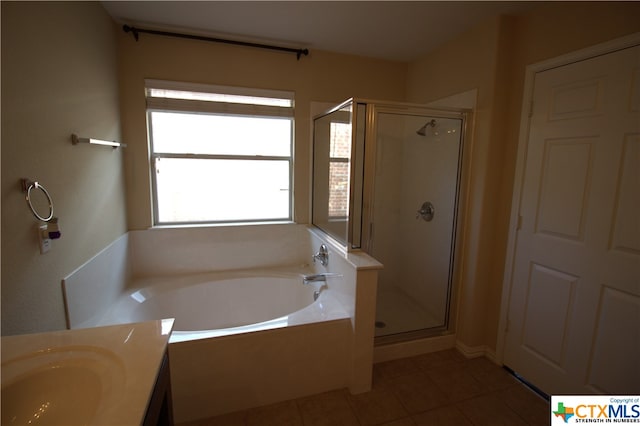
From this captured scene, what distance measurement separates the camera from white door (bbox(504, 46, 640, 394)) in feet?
4.65

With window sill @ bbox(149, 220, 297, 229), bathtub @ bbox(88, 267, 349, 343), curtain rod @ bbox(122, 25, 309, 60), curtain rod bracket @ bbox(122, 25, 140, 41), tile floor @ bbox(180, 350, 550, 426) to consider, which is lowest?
tile floor @ bbox(180, 350, 550, 426)

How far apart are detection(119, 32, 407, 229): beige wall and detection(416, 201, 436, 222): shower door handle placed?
3.45 ft

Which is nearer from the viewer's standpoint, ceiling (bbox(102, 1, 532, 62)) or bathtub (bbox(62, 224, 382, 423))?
bathtub (bbox(62, 224, 382, 423))

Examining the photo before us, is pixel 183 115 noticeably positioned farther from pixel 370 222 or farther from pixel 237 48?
pixel 370 222

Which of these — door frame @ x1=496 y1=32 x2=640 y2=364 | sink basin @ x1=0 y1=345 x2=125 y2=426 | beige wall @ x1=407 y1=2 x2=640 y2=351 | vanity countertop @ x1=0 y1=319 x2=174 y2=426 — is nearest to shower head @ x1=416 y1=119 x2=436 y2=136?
beige wall @ x1=407 y1=2 x2=640 y2=351

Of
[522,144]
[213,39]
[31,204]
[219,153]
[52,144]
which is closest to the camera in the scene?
[31,204]

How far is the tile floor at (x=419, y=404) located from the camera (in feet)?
5.32

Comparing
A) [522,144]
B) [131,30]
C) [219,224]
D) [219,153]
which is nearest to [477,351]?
[522,144]

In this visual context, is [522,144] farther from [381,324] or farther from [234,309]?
[234,309]

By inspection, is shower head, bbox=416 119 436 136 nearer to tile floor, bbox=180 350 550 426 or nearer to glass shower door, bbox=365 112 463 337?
glass shower door, bbox=365 112 463 337

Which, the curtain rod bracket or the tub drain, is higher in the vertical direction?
the curtain rod bracket

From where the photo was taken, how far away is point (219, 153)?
2512 millimetres

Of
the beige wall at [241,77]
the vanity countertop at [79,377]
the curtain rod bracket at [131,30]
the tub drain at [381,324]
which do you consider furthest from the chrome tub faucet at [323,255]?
the curtain rod bracket at [131,30]

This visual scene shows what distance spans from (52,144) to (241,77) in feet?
4.76
